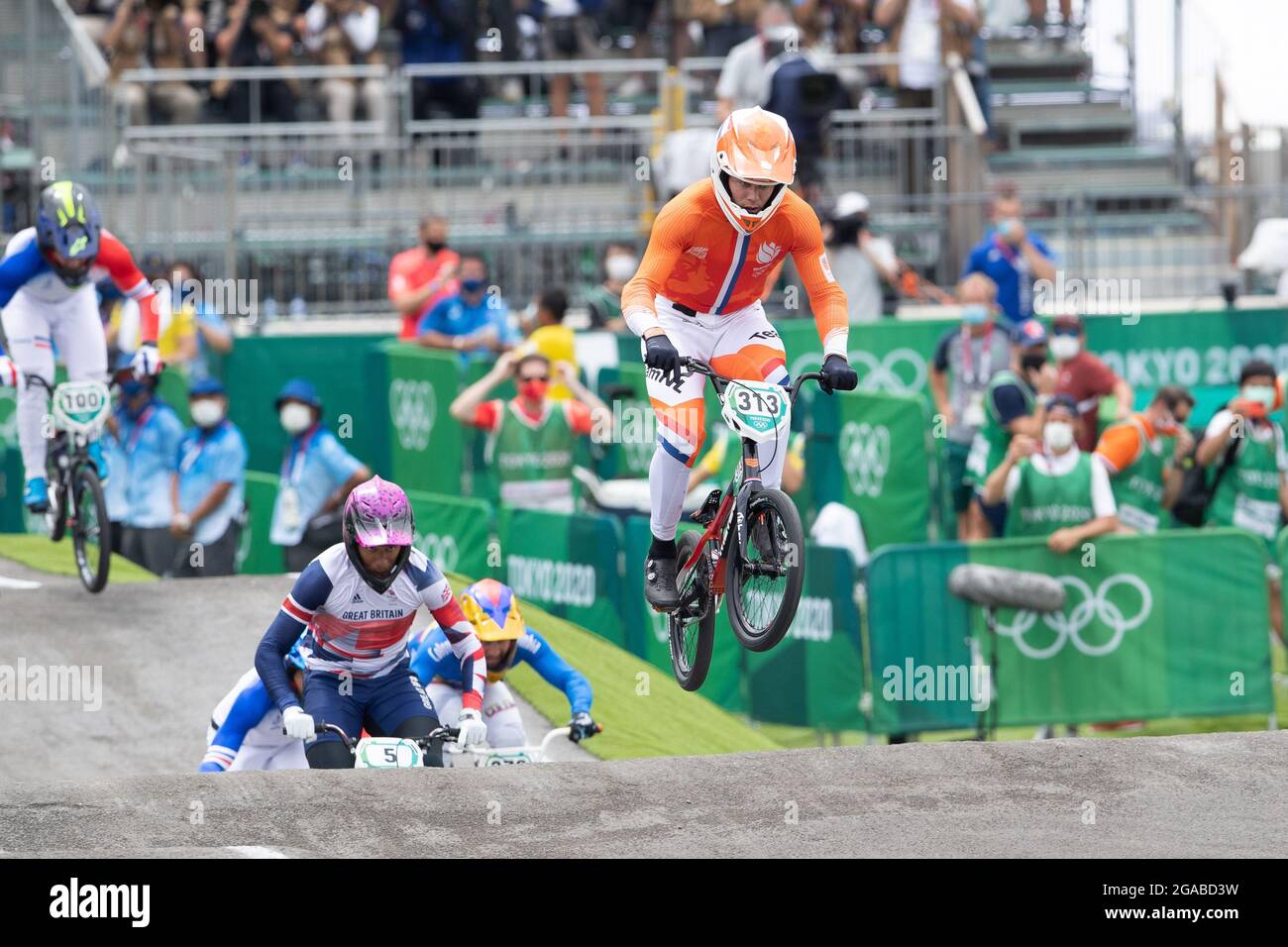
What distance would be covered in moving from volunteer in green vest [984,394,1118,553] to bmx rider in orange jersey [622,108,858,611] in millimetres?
4638

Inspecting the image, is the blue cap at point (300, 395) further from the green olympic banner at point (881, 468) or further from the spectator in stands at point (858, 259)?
the spectator in stands at point (858, 259)

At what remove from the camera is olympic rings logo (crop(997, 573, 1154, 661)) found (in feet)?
39.4

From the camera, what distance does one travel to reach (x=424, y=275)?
16859 millimetres

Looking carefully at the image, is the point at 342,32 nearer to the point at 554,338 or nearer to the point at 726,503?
the point at 554,338

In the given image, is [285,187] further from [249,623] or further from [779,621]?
[779,621]

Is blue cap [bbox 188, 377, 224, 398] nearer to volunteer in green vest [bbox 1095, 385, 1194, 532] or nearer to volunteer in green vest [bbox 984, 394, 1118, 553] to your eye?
volunteer in green vest [bbox 984, 394, 1118, 553]

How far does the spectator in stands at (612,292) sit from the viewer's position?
16672mm

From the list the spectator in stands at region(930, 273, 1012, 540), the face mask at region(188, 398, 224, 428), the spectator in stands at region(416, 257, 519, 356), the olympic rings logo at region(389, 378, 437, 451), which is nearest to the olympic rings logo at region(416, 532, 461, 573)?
the face mask at region(188, 398, 224, 428)

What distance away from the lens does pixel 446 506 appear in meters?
Result: 14.1

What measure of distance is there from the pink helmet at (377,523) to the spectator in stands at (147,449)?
5.27m

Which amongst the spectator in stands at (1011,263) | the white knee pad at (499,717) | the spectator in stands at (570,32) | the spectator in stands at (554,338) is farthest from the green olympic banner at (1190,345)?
the white knee pad at (499,717)
